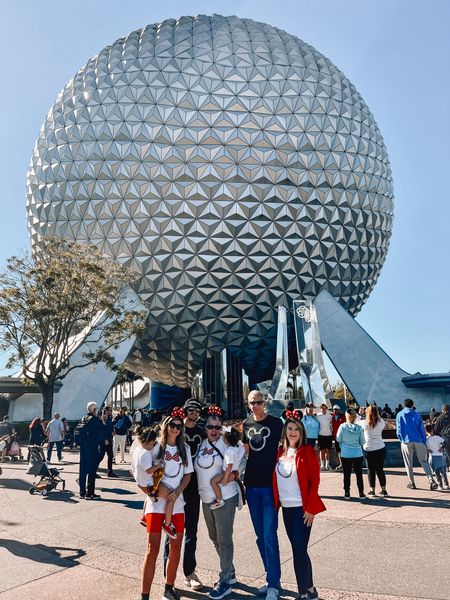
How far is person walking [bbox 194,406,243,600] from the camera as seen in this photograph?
4.53 m

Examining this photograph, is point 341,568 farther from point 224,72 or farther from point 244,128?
point 224,72

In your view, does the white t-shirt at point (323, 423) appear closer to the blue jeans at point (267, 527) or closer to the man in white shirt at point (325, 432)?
the man in white shirt at point (325, 432)

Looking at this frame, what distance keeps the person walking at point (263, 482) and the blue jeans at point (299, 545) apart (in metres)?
0.18

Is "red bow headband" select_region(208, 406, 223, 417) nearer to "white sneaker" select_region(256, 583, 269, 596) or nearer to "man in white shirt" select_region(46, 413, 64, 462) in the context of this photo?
"white sneaker" select_region(256, 583, 269, 596)

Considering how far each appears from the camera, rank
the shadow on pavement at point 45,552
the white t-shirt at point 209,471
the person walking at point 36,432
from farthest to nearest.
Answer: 1. the person walking at point 36,432
2. the shadow on pavement at point 45,552
3. the white t-shirt at point 209,471

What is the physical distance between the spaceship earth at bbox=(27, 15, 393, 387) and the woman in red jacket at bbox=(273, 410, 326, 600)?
1991 cm

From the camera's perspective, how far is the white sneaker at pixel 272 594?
4039 millimetres

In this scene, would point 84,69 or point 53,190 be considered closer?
point 53,190

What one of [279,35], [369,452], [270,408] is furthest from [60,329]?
[279,35]

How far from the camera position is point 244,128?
78.8 feet

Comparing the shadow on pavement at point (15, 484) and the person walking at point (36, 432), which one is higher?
the person walking at point (36, 432)

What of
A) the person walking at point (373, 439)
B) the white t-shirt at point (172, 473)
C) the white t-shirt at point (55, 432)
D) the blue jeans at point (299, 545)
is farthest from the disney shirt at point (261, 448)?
the white t-shirt at point (55, 432)

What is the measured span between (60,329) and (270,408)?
28.4 ft

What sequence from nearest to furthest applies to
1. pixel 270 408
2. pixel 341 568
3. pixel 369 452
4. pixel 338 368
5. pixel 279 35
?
pixel 341 568, pixel 369 452, pixel 270 408, pixel 338 368, pixel 279 35
